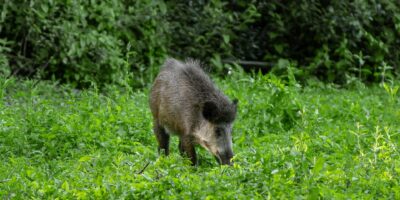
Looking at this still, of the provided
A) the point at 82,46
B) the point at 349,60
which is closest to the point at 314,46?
the point at 349,60

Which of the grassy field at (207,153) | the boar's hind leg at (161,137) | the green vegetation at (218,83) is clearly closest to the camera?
the grassy field at (207,153)

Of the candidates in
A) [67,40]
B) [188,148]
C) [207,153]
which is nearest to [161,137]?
[207,153]

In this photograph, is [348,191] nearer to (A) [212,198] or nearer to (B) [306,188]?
(B) [306,188]

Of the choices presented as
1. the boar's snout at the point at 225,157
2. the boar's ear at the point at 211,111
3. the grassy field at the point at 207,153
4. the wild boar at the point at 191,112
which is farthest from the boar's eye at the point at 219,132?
the grassy field at the point at 207,153

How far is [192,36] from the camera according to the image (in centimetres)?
1664

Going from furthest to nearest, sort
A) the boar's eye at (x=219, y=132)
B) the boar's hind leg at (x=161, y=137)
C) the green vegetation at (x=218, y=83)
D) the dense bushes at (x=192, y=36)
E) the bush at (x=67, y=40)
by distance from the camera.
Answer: the dense bushes at (x=192, y=36)
the bush at (x=67, y=40)
the boar's hind leg at (x=161, y=137)
the boar's eye at (x=219, y=132)
the green vegetation at (x=218, y=83)

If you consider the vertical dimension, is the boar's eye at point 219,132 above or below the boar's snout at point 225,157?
above

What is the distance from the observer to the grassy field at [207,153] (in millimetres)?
7719

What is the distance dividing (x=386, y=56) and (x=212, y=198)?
1042 centimetres

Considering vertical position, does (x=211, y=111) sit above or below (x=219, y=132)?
above

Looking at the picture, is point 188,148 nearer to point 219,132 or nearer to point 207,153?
point 219,132

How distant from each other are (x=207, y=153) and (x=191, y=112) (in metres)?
0.65

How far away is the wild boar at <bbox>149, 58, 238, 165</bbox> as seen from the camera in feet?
31.8

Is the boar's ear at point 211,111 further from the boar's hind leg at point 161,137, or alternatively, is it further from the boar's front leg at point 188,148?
the boar's hind leg at point 161,137
